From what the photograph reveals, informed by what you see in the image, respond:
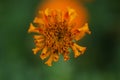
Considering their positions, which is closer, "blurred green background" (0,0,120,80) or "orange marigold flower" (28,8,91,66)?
"orange marigold flower" (28,8,91,66)

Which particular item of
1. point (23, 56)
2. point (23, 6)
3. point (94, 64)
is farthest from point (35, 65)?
point (23, 6)

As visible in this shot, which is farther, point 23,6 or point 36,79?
point 23,6

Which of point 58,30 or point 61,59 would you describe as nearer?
point 58,30

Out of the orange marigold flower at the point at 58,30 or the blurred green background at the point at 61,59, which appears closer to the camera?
the orange marigold flower at the point at 58,30

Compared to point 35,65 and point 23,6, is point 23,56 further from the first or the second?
point 23,6

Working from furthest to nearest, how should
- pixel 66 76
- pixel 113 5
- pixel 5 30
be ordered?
pixel 113 5, pixel 5 30, pixel 66 76
